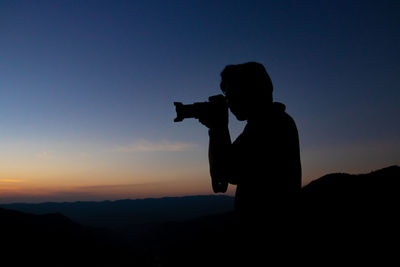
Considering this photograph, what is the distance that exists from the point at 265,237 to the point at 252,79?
1196 millimetres

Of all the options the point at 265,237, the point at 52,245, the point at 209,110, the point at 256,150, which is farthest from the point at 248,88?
the point at 52,245

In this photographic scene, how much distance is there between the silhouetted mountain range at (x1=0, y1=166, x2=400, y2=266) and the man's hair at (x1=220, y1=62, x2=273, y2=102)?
90 centimetres

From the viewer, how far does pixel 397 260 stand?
1989 cm

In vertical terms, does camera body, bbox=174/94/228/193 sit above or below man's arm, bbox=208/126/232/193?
above

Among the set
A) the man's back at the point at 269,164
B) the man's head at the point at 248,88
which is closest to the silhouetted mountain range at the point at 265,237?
the man's back at the point at 269,164

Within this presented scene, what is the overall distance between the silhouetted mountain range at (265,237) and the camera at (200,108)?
3.26 ft

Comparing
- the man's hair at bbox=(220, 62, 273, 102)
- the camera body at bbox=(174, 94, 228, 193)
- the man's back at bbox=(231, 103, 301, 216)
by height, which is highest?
the man's hair at bbox=(220, 62, 273, 102)

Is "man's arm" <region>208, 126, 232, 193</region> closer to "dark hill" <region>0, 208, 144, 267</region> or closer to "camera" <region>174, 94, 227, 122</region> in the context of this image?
"camera" <region>174, 94, 227, 122</region>

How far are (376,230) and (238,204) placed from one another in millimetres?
31071

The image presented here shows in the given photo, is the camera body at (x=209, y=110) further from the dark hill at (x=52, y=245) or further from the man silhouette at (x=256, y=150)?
the dark hill at (x=52, y=245)

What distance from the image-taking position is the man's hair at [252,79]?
2096mm

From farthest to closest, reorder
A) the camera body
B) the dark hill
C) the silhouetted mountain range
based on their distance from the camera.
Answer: the dark hill → the camera body → the silhouetted mountain range

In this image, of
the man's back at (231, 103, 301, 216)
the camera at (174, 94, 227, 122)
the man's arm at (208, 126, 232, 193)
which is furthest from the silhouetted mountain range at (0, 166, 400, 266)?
the camera at (174, 94, 227, 122)

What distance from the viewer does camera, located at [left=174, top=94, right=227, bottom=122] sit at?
2.33m
